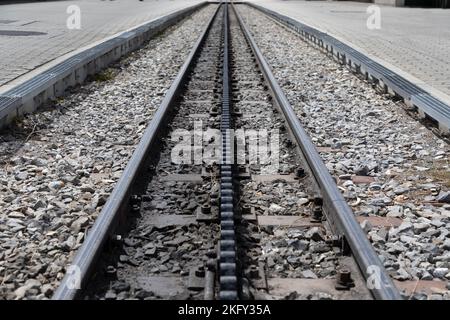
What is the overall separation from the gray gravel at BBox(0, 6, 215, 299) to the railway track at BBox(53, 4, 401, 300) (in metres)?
0.31

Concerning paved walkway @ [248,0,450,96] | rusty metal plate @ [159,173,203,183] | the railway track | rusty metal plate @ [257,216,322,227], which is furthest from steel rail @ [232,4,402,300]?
paved walkway @ [248,0,450,96]

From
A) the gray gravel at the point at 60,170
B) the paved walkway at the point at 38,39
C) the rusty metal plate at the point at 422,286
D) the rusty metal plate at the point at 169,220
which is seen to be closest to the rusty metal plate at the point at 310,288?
the rusty metal plate at the point at 422,286

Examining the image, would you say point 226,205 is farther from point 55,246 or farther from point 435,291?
point 435,291

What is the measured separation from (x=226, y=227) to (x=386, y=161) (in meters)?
2.89

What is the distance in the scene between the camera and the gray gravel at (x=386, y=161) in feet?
15.0

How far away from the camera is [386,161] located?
6820mm

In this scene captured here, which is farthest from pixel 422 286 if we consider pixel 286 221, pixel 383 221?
pixel 286 221

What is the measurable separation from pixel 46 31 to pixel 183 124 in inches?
492

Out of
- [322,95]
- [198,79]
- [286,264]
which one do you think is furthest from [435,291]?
[198,79]

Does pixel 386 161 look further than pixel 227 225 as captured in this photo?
Yes

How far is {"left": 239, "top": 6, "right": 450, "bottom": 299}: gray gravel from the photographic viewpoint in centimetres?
459

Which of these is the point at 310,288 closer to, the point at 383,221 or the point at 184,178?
the point at 383,221

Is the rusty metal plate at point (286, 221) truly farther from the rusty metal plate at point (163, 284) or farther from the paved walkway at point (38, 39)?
the paved walkway at point (38, 39)

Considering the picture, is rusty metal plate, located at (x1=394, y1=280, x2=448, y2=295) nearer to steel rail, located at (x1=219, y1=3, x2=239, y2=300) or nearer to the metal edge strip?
steel rail, located at (x1=219, y1=3, x2=239, y2=300)
